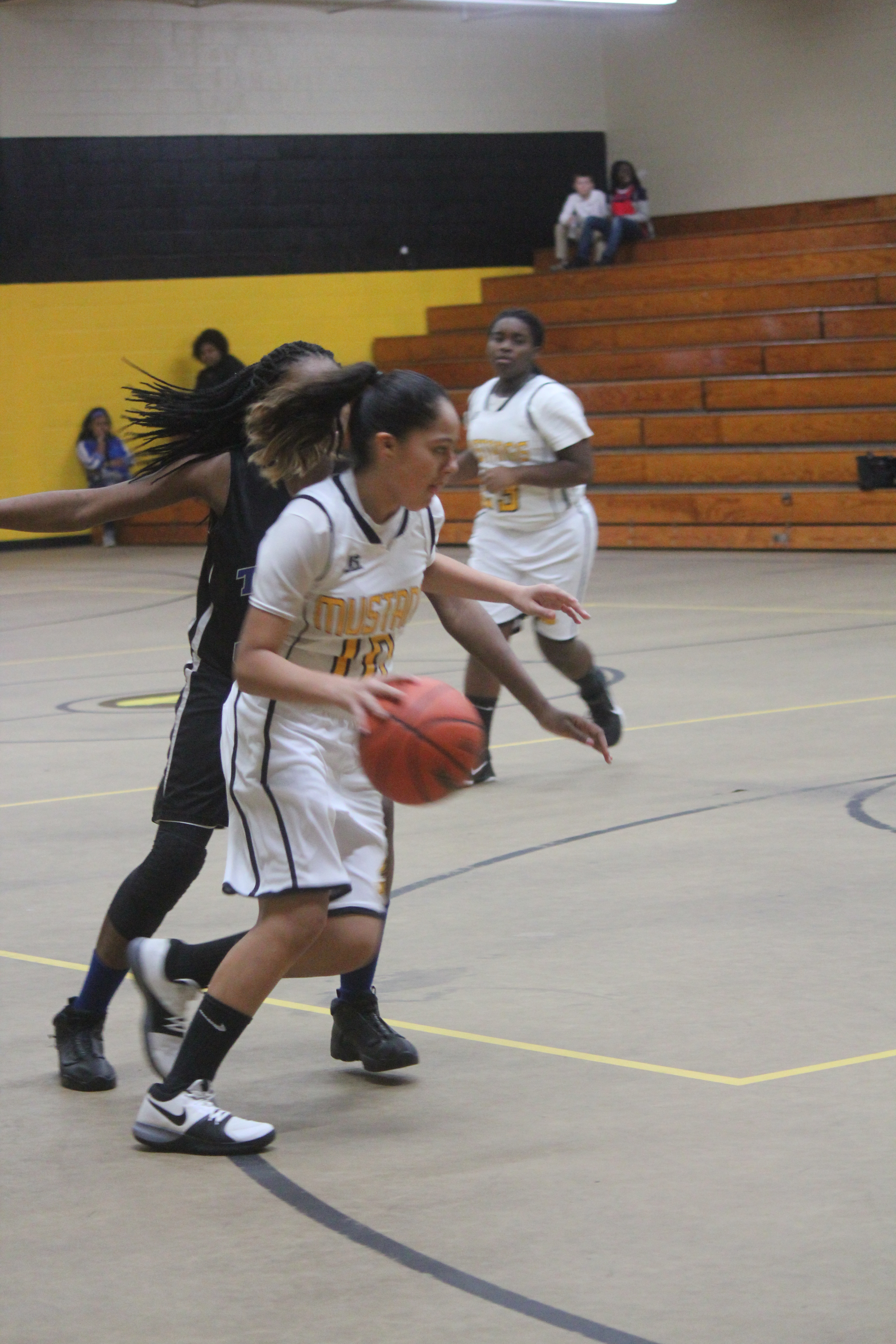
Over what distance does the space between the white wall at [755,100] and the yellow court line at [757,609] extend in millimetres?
9855

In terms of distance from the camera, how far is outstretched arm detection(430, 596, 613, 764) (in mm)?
3779

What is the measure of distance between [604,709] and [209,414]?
156 inches

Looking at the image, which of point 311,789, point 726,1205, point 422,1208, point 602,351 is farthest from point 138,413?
point 602,351

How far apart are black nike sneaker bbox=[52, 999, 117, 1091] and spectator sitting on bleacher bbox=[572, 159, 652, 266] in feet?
59.3

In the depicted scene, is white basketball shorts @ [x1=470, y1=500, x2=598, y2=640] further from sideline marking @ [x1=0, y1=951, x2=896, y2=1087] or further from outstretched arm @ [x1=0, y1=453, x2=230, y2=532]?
outstretched arm @ [x1=0, y1=453, x2=230, y2=532]

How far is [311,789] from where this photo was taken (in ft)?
10.8

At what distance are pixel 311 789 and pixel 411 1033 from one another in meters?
0.95

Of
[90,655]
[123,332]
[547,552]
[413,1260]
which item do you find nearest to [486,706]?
[547,552]

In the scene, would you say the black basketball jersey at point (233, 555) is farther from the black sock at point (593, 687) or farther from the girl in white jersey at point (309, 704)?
the black sock at point (593, 687)

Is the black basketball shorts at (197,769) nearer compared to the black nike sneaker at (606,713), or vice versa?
the black basketball shorts at (197,769)

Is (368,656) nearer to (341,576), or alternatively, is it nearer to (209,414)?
(341,576)

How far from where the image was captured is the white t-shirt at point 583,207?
69.5 feet

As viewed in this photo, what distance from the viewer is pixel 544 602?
384 centimetres

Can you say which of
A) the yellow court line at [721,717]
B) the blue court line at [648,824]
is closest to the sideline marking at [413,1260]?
the blue court line at [648,824]
